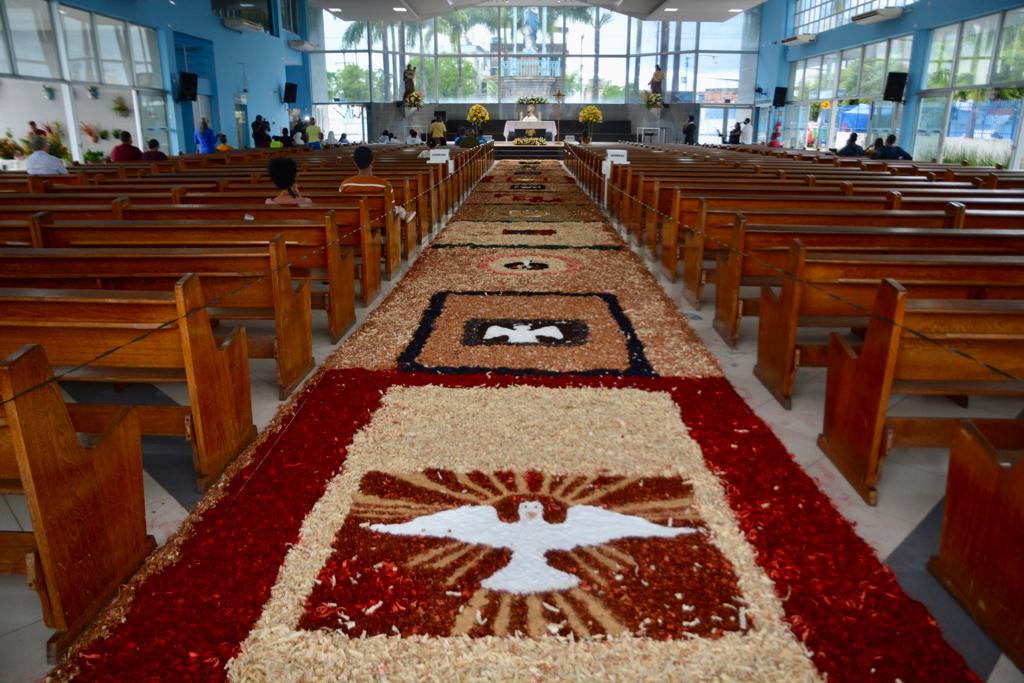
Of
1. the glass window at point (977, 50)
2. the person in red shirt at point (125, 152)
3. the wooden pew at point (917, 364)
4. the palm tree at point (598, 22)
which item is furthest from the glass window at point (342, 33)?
the wooden pew at point (917, 364)

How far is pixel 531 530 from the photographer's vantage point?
1.95 metres

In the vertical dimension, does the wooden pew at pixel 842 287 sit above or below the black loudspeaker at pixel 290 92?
below

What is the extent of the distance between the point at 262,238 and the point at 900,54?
56.5 ft

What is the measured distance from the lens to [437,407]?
9.14 ft

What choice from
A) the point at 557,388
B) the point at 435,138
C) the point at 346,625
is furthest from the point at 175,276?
the point at 435,138

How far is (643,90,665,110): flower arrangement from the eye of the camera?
82.7ft

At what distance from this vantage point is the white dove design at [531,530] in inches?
71.0

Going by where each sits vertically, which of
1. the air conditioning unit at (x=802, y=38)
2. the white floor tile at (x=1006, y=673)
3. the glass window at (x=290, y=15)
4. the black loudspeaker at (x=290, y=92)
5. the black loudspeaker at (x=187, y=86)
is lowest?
the white floor tile at (x=1006, y=673)

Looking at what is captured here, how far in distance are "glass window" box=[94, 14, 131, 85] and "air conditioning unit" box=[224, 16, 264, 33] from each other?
3.48 metres

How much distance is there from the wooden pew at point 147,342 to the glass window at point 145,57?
13156 mm

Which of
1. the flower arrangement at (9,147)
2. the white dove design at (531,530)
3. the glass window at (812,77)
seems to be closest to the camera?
the white dove design at (531,530)

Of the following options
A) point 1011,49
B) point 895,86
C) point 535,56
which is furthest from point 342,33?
point 1011,49

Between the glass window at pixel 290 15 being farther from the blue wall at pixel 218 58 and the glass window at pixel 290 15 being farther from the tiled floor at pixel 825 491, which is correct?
the tiled floor at pixel 825 491

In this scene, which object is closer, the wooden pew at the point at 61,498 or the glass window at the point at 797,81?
the wooden pew at the point at 61,498
